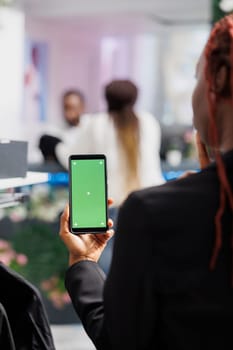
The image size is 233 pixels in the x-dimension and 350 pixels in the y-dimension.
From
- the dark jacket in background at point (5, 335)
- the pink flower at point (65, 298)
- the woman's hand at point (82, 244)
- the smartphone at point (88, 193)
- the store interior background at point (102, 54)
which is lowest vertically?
the pink flower at point (65, 298)

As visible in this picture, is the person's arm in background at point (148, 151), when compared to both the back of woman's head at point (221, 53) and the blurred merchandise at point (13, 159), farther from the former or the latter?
the back of woman's head at point (221, 53)

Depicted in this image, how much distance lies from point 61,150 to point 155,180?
0.53 metres

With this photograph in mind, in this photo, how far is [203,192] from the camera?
0.91 m

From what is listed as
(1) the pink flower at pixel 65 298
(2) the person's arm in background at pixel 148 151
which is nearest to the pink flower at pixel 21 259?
(1) the pink flower at pixel 65 298

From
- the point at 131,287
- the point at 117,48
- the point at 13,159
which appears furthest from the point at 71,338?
the point at 117,48

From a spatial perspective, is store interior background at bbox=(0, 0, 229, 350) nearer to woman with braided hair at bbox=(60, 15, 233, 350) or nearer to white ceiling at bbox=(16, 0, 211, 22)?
white ceiling at bbox=(16, 0, 211, 22)

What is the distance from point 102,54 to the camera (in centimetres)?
1047

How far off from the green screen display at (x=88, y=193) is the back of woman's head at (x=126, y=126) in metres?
2.13

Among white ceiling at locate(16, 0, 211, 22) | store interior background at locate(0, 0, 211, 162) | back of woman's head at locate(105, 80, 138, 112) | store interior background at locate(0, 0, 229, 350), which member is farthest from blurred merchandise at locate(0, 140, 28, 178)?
white ceiling at locate(16, 0, 211, 22)

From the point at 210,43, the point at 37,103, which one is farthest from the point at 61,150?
the point at 37,103

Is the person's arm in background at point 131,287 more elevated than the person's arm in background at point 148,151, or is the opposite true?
the person's arm in background at point 148,151

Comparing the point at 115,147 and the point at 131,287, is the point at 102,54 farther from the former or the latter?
the point at 131,287

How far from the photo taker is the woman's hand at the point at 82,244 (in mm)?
1176

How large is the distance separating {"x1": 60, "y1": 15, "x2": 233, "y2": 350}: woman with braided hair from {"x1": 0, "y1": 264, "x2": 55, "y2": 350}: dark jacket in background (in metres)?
0.42
